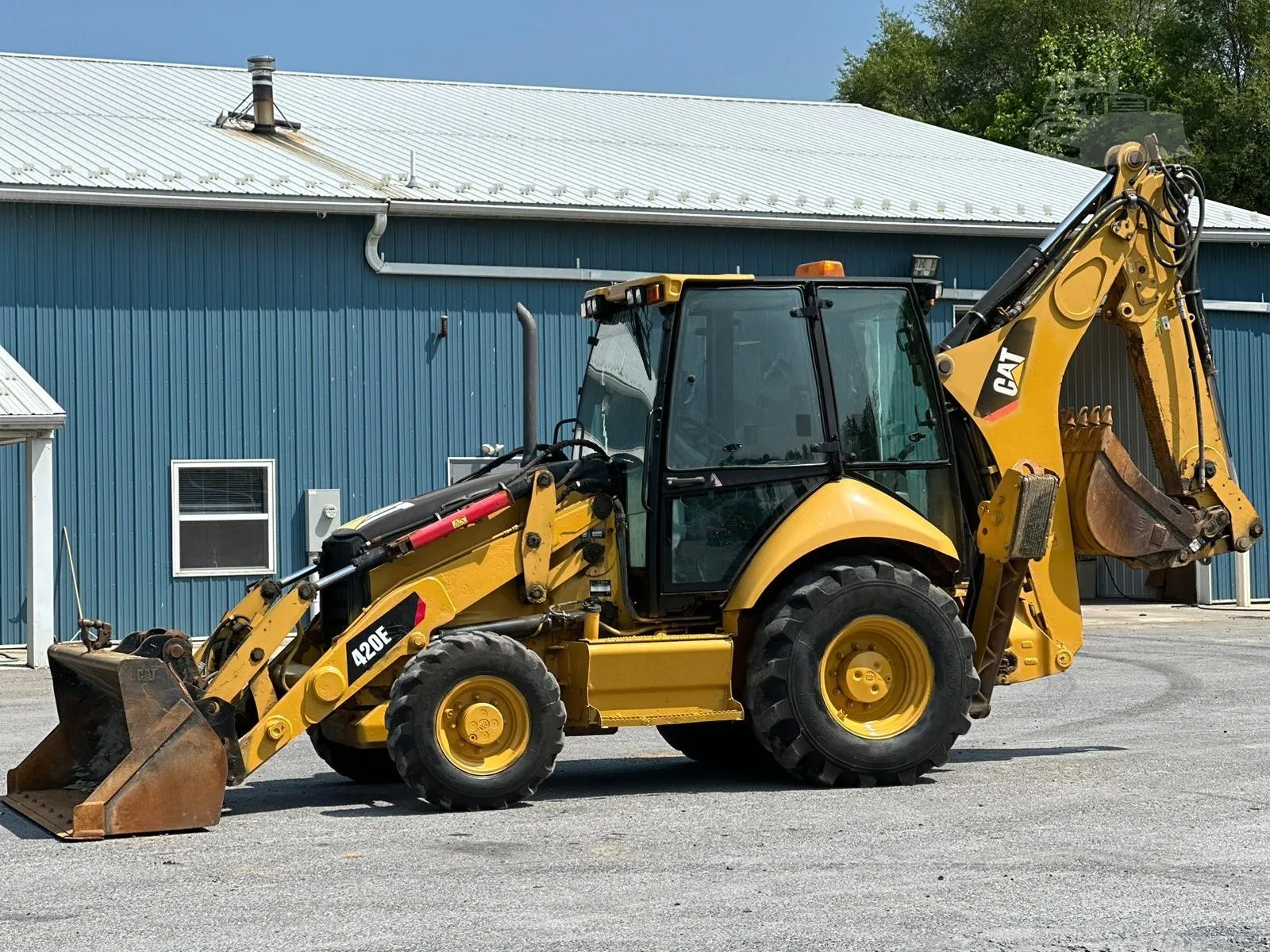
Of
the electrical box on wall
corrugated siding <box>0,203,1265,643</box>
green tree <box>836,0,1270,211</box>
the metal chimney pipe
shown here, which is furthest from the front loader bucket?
green tree <box>836,0,1270,211</box>

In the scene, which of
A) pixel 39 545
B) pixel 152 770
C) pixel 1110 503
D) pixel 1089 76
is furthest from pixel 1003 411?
pixel 1089 76

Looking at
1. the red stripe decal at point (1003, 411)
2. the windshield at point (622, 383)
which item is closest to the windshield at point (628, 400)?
the windshield at point (622, 383)

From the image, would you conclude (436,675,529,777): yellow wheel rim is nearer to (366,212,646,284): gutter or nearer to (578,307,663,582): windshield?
(578,307,663,582): windshield

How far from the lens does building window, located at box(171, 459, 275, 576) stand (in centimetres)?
1986

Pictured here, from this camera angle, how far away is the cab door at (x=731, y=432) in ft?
32.4

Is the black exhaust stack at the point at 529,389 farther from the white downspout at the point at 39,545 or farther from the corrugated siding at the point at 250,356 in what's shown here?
the corrugated siding at the point at 250,356

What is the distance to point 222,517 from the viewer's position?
2008 cm

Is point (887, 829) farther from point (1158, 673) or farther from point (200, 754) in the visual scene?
point (1158, 673)

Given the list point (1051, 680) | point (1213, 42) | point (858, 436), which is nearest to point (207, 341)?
point (1051, 680)

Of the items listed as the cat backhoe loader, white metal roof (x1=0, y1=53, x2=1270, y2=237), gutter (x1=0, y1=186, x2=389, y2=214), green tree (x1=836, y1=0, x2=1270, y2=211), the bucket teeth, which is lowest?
the cat backhoe loader

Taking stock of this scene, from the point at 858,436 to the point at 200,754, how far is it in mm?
3824

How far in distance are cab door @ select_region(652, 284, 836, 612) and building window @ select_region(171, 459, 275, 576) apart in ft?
36.2

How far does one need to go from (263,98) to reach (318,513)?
20.5 feet

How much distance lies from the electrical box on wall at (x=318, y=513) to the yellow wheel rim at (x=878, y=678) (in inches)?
440
